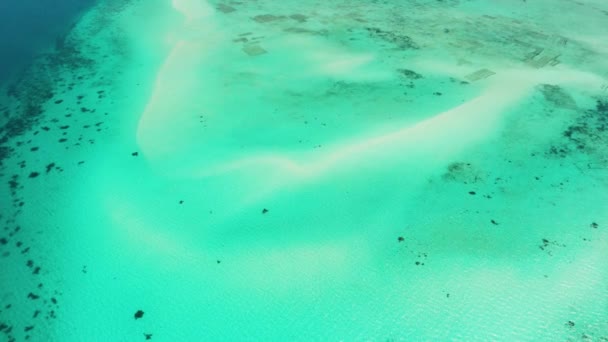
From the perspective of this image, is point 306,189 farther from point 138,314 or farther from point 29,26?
point 29,26

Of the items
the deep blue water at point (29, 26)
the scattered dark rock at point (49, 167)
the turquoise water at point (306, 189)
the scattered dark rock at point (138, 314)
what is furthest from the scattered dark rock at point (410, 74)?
the deep blue water at point (29, 26)

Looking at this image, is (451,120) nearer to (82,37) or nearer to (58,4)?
(82,37)

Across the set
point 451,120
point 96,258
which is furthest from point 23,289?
point 451,120

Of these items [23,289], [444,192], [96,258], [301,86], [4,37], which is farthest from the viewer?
[4,37]

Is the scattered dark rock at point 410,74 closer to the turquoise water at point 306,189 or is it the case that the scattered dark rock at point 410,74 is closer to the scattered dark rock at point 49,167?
the turquoise water at point 306,189

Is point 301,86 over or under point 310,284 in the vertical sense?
over

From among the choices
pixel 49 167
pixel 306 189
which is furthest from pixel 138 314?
pixel 49 167
